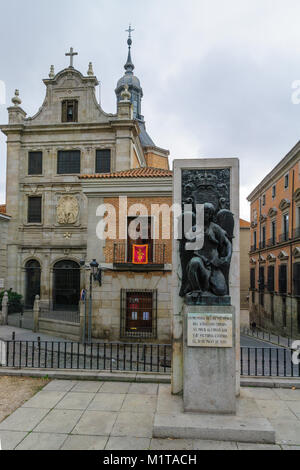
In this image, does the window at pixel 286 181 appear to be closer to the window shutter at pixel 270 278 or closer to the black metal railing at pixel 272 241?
the black metal railing at pixel 272 241

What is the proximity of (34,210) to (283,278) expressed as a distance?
2215 cm

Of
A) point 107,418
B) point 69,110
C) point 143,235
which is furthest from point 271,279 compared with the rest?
point 107,418

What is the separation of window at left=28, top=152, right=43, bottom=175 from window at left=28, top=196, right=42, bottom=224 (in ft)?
6.86

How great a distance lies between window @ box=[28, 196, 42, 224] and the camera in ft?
81.7

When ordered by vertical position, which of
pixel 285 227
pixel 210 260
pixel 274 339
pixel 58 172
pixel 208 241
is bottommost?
pixel 274 339

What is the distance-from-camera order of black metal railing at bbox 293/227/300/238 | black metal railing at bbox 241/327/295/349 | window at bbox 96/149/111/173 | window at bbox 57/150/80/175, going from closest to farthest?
1. black metal railing at bbox 241/327/295/349
2. window at bbox 96/149/111/173
3. window at bbox 57/150/80/175
4. black metal railing at bbox 293/227/300/238

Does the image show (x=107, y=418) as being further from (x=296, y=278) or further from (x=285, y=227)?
(x=285, y=227)

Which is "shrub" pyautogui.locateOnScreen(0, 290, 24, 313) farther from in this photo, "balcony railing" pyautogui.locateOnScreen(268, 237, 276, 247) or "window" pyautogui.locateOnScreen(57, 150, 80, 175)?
"balcony railing" pyautogui.locateOnScreen(268, 237, 276, 247)

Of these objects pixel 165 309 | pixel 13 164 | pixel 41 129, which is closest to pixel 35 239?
pixel 13 164

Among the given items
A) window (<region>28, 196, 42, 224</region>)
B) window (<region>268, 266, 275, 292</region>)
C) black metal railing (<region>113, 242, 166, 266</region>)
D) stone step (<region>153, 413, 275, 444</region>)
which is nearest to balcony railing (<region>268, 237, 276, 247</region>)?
window (<region>268, 266, 275, 292</region>)

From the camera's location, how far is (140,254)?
15.1 m

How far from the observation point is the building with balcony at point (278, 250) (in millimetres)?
27125

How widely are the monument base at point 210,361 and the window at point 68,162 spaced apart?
20.6 meters

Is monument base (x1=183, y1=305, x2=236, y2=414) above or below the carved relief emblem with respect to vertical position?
below
